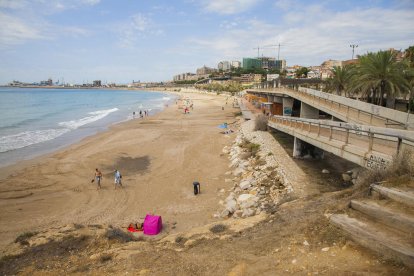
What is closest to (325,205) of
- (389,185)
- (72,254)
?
(389,185)

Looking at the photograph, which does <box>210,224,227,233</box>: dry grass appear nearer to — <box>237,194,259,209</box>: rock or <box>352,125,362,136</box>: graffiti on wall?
<box>237,194,259,209</box>: rock

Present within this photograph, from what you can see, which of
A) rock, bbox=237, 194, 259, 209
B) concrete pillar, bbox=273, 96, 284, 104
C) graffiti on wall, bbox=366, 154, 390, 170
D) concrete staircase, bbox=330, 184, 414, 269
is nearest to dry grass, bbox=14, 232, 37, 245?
rock, bbox=237, 194, 259, 209

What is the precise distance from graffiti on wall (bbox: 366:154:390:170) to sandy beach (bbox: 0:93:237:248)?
6660 millimetres

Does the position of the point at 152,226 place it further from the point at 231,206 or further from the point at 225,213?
the point at 231,206

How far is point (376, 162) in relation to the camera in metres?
8.97

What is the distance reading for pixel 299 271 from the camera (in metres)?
5.34

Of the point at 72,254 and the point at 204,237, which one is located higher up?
the point at 204,237

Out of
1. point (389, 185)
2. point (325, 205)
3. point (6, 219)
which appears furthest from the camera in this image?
point (6, 219)

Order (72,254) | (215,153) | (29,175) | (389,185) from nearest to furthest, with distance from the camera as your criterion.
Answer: (389,185)
(72,254)
(29,175)
(215,153)

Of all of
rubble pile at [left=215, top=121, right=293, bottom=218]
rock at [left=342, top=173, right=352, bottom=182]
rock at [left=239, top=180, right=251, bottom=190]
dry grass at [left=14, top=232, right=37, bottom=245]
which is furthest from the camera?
rock at [left=239, top=180, right=251, bottom=190]

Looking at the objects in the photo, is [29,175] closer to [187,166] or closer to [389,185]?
[187,166]

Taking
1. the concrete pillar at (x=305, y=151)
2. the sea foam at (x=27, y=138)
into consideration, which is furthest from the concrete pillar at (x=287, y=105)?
the sea foam at (x=27, y=138)

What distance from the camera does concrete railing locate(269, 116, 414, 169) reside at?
843 centimetres

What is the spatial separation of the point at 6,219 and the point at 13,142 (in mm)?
20757
